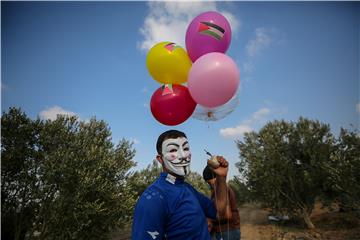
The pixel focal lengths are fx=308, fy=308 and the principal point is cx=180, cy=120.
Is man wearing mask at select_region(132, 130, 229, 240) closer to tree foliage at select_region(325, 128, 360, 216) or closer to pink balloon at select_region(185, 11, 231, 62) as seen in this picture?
pink balloon at select_region(185, 11, 231, 62)

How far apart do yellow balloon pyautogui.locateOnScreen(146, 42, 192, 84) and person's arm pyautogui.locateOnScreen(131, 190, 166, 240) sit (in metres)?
2.05

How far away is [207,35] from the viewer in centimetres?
405

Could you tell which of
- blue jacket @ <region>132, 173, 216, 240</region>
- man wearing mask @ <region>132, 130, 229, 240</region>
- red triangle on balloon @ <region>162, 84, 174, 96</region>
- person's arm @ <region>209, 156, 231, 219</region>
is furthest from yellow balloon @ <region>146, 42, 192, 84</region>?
blue jacket @ <region>132, 173, 216, 240</region>

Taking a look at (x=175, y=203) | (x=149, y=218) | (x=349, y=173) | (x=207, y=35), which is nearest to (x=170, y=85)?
(x=207, y=35)

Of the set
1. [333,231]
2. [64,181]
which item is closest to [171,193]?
[64,181]

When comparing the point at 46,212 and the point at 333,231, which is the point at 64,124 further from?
the point at 333,231

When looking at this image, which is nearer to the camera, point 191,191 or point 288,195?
point 191,191

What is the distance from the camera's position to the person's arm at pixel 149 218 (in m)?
2.30

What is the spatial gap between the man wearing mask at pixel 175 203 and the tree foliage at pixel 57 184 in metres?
10.4

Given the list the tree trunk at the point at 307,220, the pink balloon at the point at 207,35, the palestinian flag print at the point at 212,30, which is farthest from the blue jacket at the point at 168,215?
the tree trunk at the point at 307,220

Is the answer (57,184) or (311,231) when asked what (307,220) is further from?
(57,184)

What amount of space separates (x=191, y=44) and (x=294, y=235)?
1806cm

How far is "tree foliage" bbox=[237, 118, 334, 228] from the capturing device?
20.8 meters

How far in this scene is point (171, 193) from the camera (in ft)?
8.38
